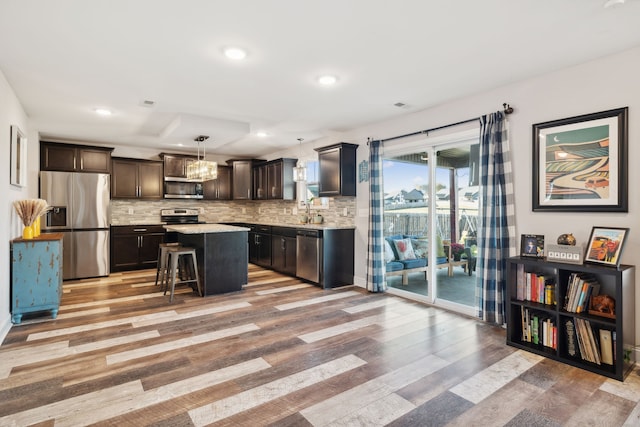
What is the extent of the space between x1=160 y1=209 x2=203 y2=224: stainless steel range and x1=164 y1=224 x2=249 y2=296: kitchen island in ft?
8.16

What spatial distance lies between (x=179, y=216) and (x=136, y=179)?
1.12 m

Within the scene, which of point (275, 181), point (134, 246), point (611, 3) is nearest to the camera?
point (611, 3)

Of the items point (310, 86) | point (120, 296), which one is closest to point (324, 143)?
point (310, 86)

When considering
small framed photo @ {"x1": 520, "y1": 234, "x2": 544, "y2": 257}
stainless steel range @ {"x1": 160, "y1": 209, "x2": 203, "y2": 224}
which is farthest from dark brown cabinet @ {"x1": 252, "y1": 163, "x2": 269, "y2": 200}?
small framed photo @ {"x1": 520, "y1": 234, "x2": 544, "y2": 257}

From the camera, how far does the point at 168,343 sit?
119 inches

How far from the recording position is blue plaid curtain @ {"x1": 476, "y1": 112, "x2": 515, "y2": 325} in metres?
3.43

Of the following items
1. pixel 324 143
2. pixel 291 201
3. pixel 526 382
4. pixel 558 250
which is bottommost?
pixel 526 382

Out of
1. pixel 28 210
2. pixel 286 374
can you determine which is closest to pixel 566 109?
pixel 286 374

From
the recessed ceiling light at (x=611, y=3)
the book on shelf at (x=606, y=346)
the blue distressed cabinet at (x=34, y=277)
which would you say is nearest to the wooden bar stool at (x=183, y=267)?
the blue distressed cabinet at (x=34, y=277)

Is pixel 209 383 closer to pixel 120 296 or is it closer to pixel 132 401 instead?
pixel 132 401

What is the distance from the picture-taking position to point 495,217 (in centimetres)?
347

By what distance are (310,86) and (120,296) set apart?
3.72m

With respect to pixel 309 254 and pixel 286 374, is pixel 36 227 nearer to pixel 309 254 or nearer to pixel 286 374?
pixel 309 254

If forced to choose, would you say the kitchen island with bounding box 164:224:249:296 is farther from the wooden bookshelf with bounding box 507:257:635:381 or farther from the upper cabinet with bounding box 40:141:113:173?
the wooden bookshelf with bounding box 507:257:635:381
